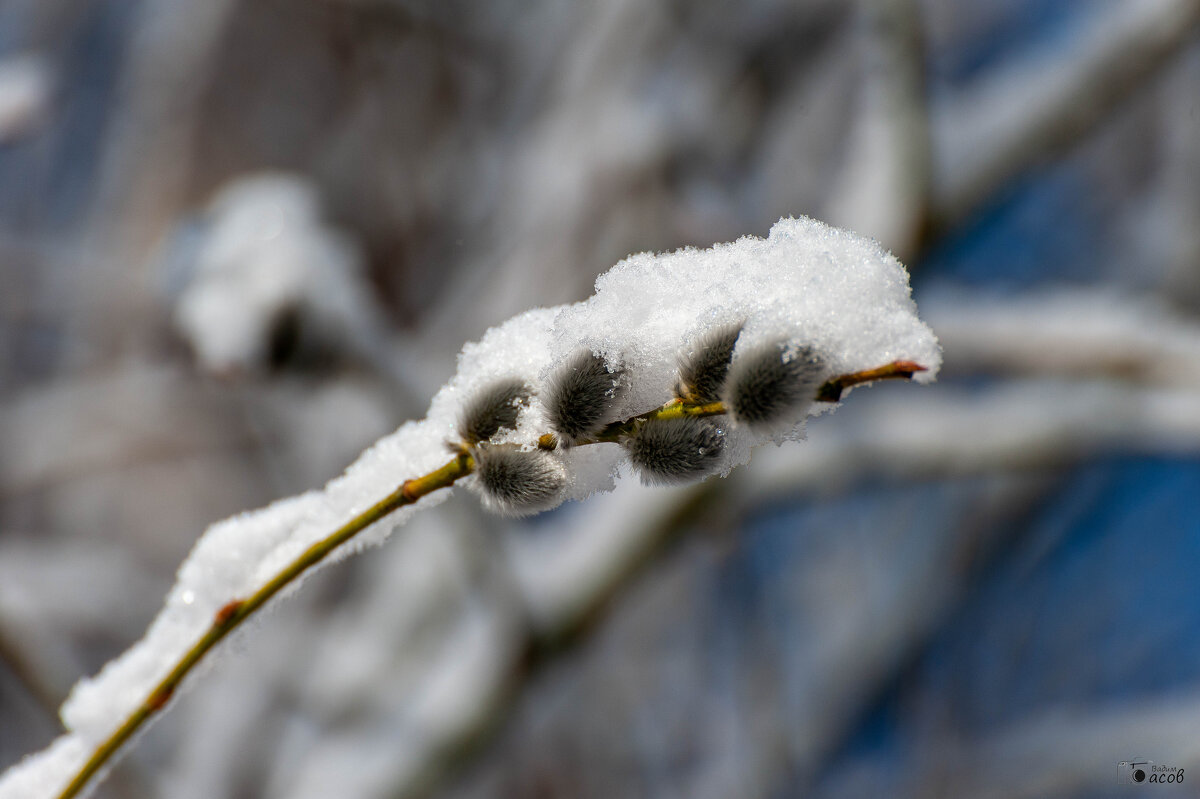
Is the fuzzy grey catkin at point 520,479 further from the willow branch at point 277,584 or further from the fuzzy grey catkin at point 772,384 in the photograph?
the fuzzy grey catkin at point 772,384

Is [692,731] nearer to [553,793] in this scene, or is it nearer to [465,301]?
[553,793]

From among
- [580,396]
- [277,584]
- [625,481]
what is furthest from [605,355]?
[625,481]

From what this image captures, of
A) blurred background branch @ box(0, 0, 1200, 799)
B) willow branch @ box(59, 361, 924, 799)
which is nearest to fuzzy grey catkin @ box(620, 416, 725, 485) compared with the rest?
willow branch @ box(59, 361, 924, 799)

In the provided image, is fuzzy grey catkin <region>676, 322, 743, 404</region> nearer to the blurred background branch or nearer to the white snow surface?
the white snow surface

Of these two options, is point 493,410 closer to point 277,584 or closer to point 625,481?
point 277,584

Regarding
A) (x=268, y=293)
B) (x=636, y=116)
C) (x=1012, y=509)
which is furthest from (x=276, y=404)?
(x=1012, y=509)

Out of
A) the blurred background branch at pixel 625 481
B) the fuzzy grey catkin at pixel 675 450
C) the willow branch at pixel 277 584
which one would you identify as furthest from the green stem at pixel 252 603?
the blurred background branch at pixel 625 481
